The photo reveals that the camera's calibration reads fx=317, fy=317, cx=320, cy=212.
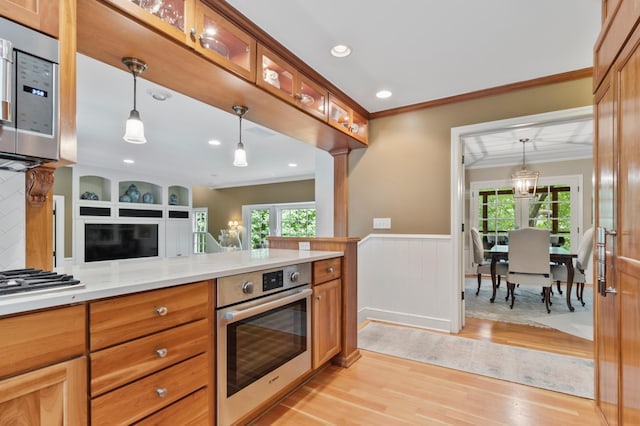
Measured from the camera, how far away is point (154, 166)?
20.4 feet

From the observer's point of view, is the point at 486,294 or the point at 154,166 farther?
the point at 154,166

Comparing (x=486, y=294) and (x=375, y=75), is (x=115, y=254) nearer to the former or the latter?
(x=375, y=75)

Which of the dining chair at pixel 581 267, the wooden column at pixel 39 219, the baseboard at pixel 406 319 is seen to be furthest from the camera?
the dining chair at pixel 581 267

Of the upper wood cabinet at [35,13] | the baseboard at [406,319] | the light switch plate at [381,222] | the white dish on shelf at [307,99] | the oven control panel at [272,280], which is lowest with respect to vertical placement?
the baseboard at [406,319]

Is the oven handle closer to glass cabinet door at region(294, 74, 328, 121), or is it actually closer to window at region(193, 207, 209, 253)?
glass cabinet door at region(294, 74, 328, 121)

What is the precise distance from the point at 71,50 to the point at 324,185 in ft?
9.82

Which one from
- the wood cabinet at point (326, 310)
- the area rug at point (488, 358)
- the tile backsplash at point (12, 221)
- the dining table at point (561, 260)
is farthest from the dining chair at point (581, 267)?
the tile backsplash at point (12, 221)

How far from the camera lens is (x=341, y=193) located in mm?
3803

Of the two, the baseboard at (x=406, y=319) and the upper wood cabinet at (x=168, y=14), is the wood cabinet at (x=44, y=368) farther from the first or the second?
the baseboard at (x=406, y=319)

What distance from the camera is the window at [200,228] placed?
8805 millimetres

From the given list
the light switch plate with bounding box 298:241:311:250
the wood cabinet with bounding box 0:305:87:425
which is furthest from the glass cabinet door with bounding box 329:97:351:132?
the wood cabinet with bounding box 0:305:87:425

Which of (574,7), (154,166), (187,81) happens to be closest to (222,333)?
(187,81)

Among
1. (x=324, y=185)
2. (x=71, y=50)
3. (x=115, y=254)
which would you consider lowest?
(x=115, y=254)

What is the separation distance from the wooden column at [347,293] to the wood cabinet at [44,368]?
171 cm
